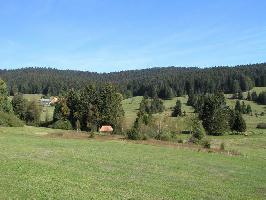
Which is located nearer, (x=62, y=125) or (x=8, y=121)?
(x=8, y=121)

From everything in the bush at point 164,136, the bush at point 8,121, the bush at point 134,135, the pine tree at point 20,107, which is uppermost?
the pine tree at point 20,107

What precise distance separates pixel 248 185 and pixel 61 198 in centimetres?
1766

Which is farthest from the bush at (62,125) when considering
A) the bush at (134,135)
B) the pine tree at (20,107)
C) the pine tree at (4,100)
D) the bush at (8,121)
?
the bush at (134,135)

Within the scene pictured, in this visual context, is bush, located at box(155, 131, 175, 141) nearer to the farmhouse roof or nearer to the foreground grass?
the farmhouse roof

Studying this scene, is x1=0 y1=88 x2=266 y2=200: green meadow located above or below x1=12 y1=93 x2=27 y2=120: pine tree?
below

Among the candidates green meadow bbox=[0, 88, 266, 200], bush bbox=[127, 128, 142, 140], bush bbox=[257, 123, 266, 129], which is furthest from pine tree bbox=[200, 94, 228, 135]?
green meadow bbox=[0, 88, 266, 200]

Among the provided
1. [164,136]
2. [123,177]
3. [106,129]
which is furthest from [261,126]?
[123,177]

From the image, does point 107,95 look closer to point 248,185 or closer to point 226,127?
point 226,127

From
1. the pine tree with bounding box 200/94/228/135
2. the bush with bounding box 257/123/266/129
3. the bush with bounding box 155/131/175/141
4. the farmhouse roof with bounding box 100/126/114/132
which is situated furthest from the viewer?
the bush with bounding box 257/123/266/129

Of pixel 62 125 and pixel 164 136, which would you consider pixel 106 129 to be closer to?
pixel 62 125

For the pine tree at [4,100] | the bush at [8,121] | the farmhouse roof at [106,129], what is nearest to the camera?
the bush at [8,121]

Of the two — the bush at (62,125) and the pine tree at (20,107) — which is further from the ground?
the pine tree at (20,107)

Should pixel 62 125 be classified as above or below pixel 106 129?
above

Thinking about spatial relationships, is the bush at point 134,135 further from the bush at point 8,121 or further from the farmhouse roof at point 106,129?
the farmhouse roof at point 106,129
